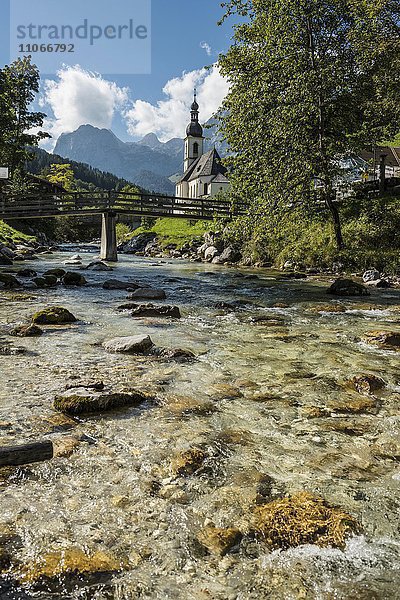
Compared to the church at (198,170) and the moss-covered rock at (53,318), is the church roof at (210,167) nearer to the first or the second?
the church at (198,170)

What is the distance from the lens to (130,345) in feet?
26.5

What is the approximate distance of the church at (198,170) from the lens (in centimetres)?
8727

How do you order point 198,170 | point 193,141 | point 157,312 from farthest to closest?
1. point 193,141
2. point 198,170
3. point 157,312

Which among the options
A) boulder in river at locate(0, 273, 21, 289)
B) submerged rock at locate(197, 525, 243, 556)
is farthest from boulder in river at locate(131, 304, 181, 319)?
submerged rock at locate(197, 525, 243, 556)

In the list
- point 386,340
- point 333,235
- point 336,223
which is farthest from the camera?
point 333,235

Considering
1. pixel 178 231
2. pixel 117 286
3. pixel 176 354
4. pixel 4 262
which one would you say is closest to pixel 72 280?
pixel 117 286

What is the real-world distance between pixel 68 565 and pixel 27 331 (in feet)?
22.6

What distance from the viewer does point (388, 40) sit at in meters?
19.1

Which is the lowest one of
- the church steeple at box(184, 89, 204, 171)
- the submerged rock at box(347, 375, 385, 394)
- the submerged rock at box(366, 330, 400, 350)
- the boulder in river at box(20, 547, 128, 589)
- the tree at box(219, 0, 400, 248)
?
the boulder in river at box(20, 547, 128, 589)

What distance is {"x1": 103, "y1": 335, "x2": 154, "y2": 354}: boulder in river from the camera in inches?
317

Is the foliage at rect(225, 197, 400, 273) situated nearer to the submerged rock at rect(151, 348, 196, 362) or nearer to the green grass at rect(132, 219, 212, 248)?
the submerged rock at rect(151, 348, 196, 362)

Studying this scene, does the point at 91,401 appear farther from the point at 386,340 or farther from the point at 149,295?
the point at 149,295

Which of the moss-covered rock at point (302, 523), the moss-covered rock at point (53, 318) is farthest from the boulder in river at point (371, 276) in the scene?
the moss-covered rock at point (302, 523)

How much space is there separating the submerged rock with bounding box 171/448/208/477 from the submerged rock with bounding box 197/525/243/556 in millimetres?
801
